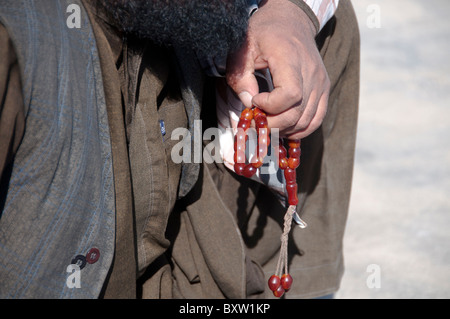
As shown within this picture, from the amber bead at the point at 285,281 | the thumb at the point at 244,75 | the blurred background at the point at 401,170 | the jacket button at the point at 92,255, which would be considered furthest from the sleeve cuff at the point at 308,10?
the blurred background at the point at 401,170

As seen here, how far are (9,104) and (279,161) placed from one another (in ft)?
1.67

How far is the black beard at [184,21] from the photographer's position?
2.74 ft

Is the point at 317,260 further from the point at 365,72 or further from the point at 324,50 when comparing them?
the point at 365,72

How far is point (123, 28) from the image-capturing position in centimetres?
87

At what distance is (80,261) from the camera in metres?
0.81

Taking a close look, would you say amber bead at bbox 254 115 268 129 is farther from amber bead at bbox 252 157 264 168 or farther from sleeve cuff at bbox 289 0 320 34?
sleeve cuff at bbox 289 0 320 34

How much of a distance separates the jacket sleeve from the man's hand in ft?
1.30

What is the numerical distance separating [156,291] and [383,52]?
8.87 feet

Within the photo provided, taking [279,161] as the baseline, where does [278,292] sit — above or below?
below

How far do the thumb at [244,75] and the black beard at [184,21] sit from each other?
6 cm

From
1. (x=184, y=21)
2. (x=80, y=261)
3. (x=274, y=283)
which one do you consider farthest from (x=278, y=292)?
(x=184, y=21)

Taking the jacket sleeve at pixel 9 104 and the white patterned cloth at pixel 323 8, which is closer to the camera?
the jacket sleeve at pixel 9 104

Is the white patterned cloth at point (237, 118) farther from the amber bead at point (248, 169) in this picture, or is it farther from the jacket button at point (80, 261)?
the jacket button at point (80, 261)

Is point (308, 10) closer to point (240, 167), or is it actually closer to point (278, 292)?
point (240, 167)
